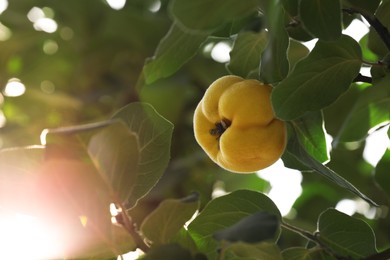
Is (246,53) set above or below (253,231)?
above

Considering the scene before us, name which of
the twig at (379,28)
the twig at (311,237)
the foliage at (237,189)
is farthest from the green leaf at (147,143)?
the twig at (379,28)

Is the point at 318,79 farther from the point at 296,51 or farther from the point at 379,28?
the point at 296,51

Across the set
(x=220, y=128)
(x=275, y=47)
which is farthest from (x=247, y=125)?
(x=275, y=47)

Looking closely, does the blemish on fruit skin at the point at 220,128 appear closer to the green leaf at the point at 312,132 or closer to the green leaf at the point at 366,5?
the green leaf at the point at 312,132

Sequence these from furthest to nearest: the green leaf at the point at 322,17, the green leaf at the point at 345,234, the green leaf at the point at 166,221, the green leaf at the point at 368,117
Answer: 1. the green leaf at the point at 368,117
2. the green leaf at the point at 345,234
3. the green leaf at the point at 322,17
4. the green leaf at the point at 166,221

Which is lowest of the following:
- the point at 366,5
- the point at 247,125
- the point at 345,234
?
the point at 345,234

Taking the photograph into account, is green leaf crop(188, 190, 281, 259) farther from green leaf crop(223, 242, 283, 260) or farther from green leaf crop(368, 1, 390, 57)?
green leaf crop(368, 1, 390, 57)
